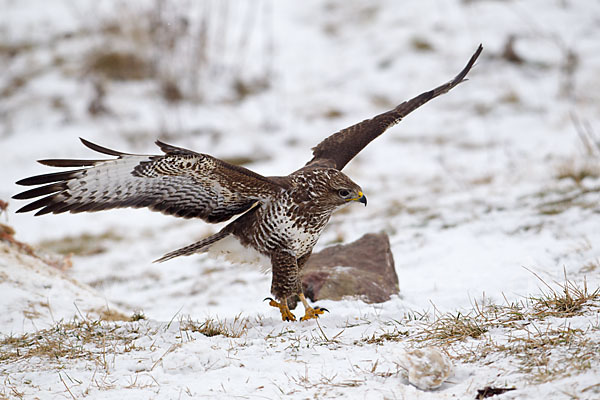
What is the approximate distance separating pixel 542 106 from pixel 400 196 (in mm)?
5151

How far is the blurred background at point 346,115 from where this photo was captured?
6.09 m

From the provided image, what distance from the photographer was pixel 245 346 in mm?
3285

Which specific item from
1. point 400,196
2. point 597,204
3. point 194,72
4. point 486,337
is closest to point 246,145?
point 194,72

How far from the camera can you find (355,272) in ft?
15.3

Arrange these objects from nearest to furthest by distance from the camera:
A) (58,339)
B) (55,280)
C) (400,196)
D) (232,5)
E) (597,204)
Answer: (58,339) < (55,280) < (597,204) < (400,196) < (232,5)

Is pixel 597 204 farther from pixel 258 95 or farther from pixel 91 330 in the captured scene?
pixel 258 95

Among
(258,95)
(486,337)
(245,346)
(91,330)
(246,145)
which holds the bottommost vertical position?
(486,337)

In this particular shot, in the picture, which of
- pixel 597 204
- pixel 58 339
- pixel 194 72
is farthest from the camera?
pixel 194 72

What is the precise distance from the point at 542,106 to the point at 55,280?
34.7 feet

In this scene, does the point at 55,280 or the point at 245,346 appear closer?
the point at 245,346

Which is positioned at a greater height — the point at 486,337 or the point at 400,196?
the point at 400,196

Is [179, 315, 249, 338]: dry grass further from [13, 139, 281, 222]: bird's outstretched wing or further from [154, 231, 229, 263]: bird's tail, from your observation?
[13, 139, 281, 222]: bird's outstretched wing

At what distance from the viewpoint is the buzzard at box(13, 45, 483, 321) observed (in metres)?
3.72

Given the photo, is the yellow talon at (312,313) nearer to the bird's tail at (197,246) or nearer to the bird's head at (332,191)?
the bird's head at (332,191)
